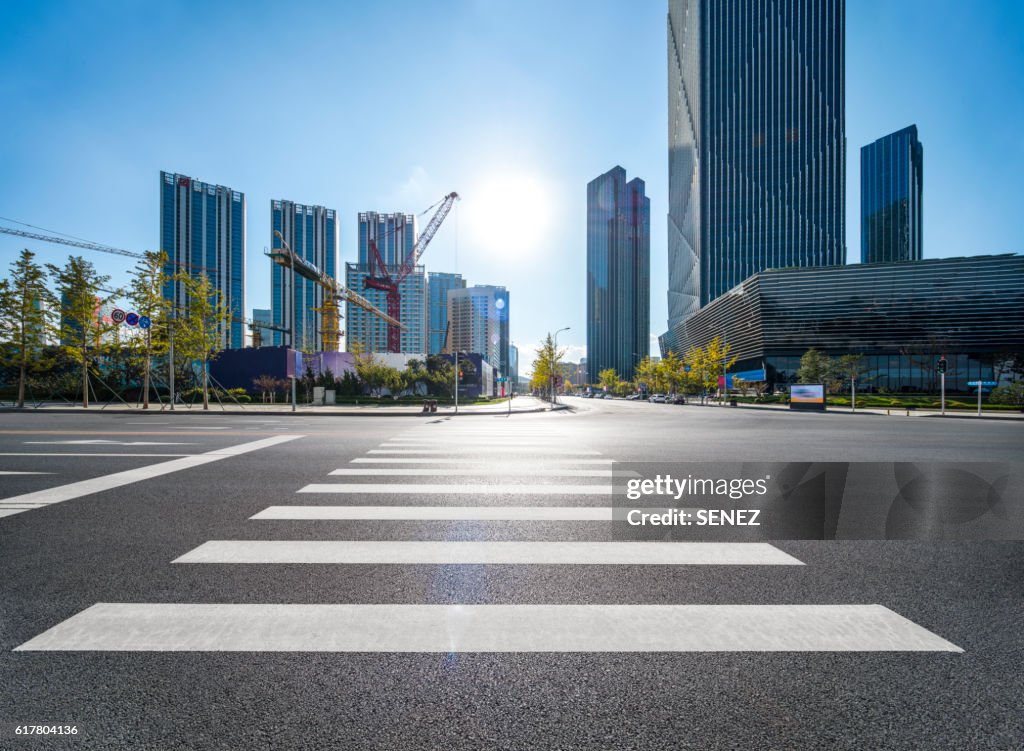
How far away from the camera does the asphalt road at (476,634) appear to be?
1886mm

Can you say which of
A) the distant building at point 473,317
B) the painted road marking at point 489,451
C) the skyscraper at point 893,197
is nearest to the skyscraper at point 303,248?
the distant building at point 473,317

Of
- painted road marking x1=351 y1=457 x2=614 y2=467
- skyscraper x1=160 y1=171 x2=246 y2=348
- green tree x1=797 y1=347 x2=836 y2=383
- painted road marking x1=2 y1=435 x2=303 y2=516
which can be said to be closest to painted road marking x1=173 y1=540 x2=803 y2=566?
painted road marking x1=2 y1=435 x2=303 y2=516

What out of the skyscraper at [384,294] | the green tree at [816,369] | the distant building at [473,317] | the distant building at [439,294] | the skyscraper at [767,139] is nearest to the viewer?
the green tree at [816,369]

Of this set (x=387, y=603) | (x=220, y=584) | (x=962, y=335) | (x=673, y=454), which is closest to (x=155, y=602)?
(x=220, y=584)

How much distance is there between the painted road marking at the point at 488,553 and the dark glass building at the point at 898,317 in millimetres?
67155

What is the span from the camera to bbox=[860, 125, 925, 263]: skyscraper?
143 m

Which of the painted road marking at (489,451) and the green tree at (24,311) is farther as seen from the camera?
the green tree at (24,311)

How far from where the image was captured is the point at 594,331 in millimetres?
197375

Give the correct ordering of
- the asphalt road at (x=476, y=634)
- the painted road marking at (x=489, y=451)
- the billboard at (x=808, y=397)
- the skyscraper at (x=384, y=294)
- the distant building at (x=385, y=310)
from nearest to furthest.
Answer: the asphalt road at (x=476, y=634)
the painted road marking at (x=489, y=451)
the billboard at (x=808, y=397)
the distant building at (x=385, y=310)
the skyscraper at (x=384, y=294)

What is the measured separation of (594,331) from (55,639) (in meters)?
201

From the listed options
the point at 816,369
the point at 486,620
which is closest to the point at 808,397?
the point at 816,369

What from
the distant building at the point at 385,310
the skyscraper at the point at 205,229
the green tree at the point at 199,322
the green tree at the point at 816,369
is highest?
the skyscraper at the point at 205,229

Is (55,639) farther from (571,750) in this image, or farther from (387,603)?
(571,750)

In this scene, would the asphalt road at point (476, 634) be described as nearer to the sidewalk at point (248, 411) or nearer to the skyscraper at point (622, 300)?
the sidewalk at point (248, 411)
